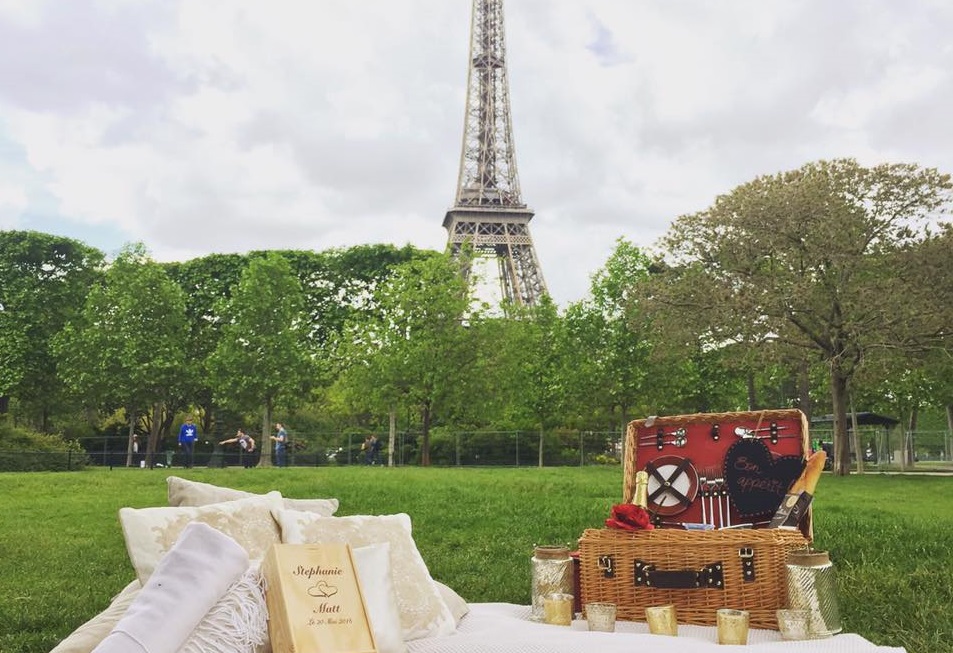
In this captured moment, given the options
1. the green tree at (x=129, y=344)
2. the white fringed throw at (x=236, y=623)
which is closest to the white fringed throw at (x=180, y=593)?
the white fringed throw at (x=236, y=623)

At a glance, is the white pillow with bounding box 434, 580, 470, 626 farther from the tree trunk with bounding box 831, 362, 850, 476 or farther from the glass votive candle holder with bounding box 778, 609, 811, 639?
the tree trunk with bounding box 831, 362, 850, 476

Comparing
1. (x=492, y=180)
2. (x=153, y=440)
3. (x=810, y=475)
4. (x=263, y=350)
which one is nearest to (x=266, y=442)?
(x=263, y=350)

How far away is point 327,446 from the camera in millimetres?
31812

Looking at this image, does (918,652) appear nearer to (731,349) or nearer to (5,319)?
(731,349)

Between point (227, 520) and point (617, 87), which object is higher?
point (617, 87)

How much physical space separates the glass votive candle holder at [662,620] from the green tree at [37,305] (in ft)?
103

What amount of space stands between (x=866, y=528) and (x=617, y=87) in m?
9.40

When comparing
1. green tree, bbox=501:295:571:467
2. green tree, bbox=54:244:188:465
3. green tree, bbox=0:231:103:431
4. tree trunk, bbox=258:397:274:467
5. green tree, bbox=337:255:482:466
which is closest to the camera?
tree trunk, bbox=258:397:274:467

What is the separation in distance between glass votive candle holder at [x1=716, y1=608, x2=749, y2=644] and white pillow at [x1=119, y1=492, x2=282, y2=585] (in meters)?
2.20

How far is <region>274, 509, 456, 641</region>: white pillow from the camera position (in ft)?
A: 14.1

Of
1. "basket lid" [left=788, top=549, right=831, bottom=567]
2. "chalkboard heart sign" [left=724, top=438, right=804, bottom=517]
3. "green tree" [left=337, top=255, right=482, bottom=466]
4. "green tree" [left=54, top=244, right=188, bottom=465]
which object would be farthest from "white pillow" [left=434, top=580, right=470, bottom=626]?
"green tree" [left=54, top=244, right=188, bottom=465]

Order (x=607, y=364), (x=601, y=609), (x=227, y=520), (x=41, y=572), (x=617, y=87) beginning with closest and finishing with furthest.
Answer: (x=227, y=520) < (x=601, y=609) < (x=41, y=572) < (x=617, y=87) < (x=607, y=364)

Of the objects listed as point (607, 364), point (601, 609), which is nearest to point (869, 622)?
point (601, 609)

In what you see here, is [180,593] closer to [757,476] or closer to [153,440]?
[757,476]
